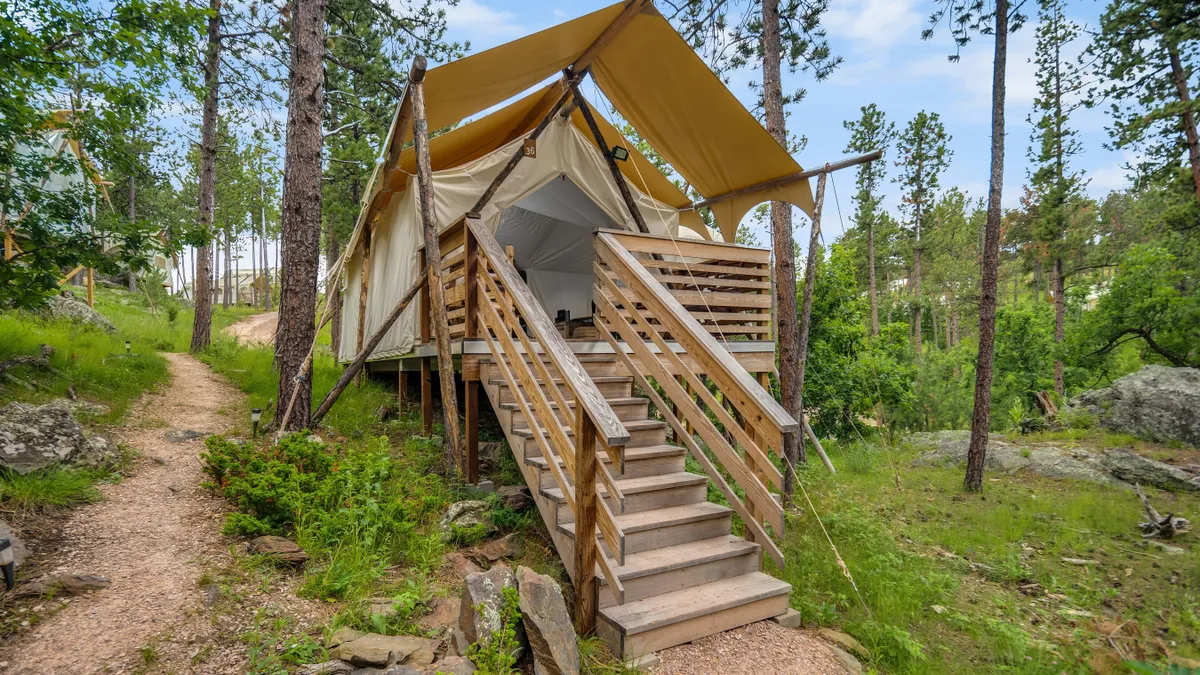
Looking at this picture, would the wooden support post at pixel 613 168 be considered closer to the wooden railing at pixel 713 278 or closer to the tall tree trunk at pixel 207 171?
the wooden railing at pixel 713 278

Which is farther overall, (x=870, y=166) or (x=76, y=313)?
(x=870, y=166)

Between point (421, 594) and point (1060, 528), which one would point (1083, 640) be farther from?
point (421, 594)

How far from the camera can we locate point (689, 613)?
2820 mm

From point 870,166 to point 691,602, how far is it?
2249 cm

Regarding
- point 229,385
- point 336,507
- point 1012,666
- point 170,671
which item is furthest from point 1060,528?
point 229,385

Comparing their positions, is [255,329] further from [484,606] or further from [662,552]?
[484,606]

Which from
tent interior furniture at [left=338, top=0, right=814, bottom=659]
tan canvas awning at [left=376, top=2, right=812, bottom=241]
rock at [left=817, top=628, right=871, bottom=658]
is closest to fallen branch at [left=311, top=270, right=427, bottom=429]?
tent interior furniture at [left=338, top=0, right=814, bottom=659]

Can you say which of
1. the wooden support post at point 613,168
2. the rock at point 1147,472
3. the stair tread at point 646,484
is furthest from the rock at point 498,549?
the rock at point 1147,472

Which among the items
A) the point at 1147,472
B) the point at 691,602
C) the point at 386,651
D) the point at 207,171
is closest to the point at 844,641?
the point at 691,602

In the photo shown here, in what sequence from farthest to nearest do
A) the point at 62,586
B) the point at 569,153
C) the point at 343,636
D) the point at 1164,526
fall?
the point at 569,153, the point at 1164,526, the point at 62,586, the point at 343,636

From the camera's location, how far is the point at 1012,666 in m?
3.03

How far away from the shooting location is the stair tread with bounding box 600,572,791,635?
272cm

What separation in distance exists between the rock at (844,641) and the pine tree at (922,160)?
20.5m

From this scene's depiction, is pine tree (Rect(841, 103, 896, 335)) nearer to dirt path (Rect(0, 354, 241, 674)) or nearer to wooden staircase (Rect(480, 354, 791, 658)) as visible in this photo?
wooden staircase (Rect(480, 354, 791, 658))
